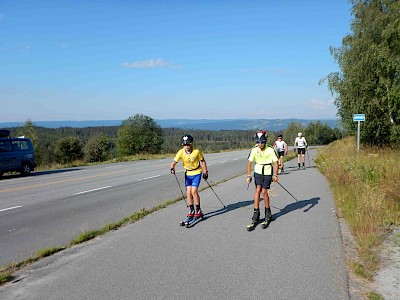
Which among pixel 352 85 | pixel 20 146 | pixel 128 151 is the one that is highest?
pixel 352 85

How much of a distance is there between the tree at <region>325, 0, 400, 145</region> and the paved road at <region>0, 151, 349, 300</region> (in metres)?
16.7

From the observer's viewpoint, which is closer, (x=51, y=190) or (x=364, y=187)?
(x=364, y=187)

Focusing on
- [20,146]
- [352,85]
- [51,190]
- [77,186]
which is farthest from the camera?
[352,85]

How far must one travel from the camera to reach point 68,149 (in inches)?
3054

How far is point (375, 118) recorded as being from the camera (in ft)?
83.8

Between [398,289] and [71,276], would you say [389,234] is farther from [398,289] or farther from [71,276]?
[71,276]

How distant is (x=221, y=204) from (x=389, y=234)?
429cm

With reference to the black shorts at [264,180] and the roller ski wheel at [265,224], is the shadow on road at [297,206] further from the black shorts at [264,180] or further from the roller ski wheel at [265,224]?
the black shorts at [264,180]

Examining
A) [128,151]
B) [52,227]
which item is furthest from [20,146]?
[128,151]

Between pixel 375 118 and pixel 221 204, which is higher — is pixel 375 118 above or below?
above

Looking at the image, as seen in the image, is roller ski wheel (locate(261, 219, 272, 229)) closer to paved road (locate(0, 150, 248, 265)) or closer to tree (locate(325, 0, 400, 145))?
paved road (locate(0, 150, 248, 265))

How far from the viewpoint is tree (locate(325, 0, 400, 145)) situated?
21125mm

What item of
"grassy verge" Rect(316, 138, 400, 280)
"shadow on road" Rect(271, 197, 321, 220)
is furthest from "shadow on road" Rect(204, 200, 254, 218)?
"grassy verge" Rect(316, 138, 400, 280)

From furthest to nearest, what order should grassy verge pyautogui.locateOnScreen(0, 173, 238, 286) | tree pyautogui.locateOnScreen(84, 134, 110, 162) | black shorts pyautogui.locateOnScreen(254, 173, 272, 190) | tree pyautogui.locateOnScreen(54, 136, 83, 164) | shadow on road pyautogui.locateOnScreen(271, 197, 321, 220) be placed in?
1. tree pyautogui.locateOnScreen(84, 134, 110, 162)
2. tree pyautogui.locateOnScreen(54, 136, 83, 164)
3. shadow on road pyautogui.locateOnScreen(271, 197, 321, 220)
4. black shorts pyautogui.locateOnScreen(254, 173, 272, 190)
5. grassy verge pyautogui.locateOnScreen(0, 173, 238, 286)
